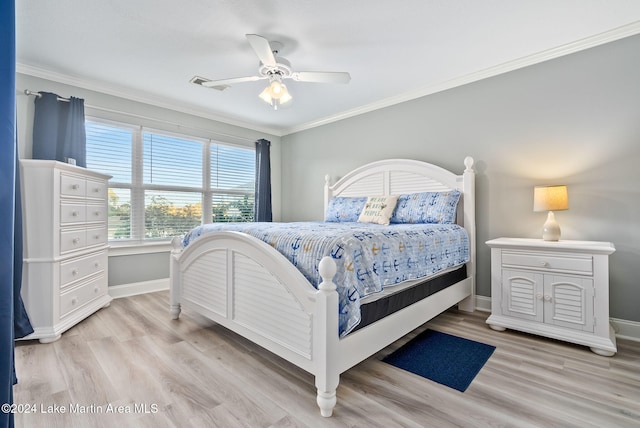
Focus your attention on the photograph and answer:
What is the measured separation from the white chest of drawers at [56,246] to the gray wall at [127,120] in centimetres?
69

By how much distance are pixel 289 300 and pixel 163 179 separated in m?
2.99

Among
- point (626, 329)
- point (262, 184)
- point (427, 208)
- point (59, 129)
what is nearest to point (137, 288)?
point (59, 129)

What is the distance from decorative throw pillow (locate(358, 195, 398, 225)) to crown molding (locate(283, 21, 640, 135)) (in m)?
1.26

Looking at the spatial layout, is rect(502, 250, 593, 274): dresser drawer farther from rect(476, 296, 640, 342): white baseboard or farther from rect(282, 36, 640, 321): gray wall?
rect(476, 296, 640, 342): white baseboard

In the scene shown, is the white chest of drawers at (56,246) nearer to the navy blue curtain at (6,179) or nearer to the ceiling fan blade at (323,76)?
the navy blue curtain at (6,179)

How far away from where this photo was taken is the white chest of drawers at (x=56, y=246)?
228cm

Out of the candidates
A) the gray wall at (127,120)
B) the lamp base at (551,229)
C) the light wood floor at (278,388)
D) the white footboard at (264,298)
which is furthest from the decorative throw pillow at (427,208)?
the gray wall at (127,120)

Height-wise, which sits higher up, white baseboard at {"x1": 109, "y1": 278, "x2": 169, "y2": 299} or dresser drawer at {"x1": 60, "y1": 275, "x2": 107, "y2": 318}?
dresser drawer at {"x1": 60, "y1": 275, "x2": 107, "y2": 318}

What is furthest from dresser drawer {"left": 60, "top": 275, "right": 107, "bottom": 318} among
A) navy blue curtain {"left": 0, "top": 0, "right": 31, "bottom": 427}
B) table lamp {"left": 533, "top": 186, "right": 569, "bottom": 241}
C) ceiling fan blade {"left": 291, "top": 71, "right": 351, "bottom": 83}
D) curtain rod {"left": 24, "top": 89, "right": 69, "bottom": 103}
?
table lamp {"left": 533, "top": 186, "right": 569, "bottom": 241}

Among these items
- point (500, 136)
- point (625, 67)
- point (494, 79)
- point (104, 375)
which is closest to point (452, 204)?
point (500, 136)

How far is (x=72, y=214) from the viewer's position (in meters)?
2.58

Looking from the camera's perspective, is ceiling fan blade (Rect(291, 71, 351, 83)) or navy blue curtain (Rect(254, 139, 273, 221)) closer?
ceiling fan blade (Rect(291, 71, 351, 83))

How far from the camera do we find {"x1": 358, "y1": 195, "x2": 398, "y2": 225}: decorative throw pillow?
3.10 m

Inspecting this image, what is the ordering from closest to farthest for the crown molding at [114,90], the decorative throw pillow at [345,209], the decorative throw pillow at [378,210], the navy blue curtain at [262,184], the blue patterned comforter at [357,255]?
1. the blue patterned comforter at [357,255]
2. the crown molding at [114,90]
3. the decorative throw pillow at [378,210]
4. the decorative throw pillow at [345,209]
5. the navy blue curtain at [262,184]
